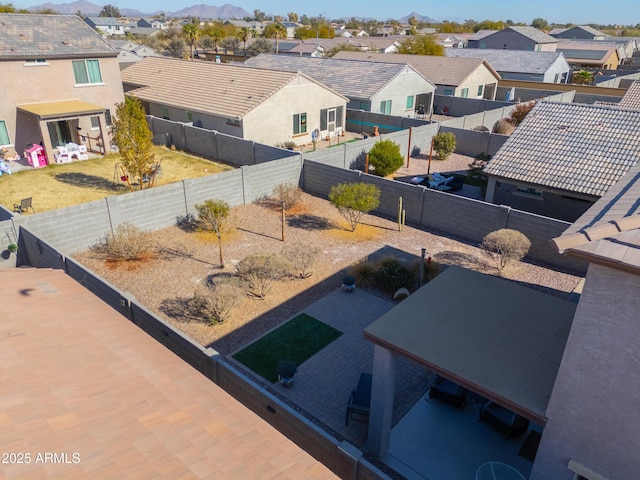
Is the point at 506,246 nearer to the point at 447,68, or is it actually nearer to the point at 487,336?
the point at 487,336

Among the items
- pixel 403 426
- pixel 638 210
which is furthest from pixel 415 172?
pixel 638 210

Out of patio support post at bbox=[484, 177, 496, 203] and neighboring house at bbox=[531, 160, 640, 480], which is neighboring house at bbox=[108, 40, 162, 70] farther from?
neighboring house at bbox=[531, 160, 640, 480]

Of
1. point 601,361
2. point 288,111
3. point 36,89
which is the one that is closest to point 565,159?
point 601,361

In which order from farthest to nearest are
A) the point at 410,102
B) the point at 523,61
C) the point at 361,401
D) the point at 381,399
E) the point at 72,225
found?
1. the point at 523,61
2. the point at 410,102
3. the point at 72,225
4. the point at 361,401
5. the point at 381,399

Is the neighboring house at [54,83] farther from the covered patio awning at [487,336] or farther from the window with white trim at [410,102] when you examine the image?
the covered patio awning at [487,336]

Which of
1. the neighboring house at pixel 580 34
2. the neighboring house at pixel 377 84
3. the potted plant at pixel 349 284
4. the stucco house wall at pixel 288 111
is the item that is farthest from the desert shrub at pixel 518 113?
the neighboring house at pixel 580 34
